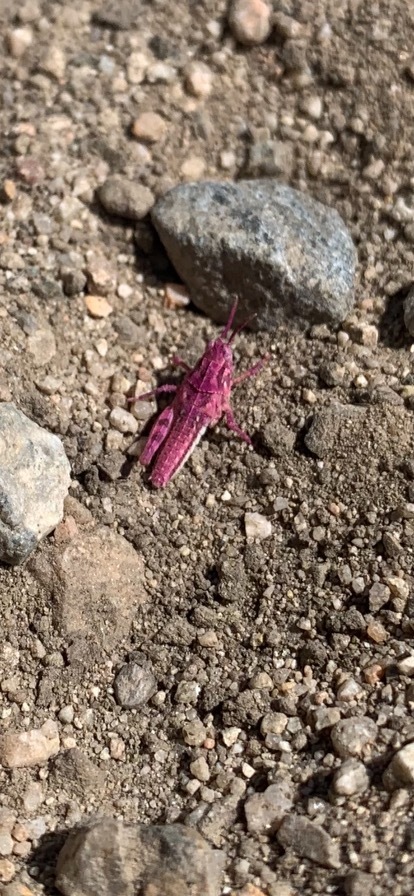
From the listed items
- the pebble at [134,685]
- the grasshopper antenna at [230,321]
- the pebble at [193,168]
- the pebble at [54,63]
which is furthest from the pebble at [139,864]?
the pebble at [54,63]

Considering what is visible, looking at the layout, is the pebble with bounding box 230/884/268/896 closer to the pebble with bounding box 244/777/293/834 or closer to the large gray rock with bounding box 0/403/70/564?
the pebble with bounding box 244/777/293/834

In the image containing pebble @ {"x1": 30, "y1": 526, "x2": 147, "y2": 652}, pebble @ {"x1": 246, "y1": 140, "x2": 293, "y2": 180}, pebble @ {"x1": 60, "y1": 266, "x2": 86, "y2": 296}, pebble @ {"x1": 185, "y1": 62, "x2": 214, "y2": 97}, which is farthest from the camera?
pebble @ {"x1": 185, "y1": 62, "x2": 214, "y2": 97}

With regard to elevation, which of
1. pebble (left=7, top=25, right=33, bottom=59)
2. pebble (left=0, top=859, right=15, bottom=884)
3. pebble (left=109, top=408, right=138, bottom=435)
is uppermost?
pebble (left=7, top=25, right=33, bottom=59)

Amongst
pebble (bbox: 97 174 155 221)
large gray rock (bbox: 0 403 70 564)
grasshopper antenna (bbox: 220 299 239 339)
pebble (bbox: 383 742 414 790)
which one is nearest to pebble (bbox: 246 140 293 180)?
pebble (bbox: 97 174 155 221)

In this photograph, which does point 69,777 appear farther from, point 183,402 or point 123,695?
point 183,402

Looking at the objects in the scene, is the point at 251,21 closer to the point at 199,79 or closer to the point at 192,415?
the point at 199,79
